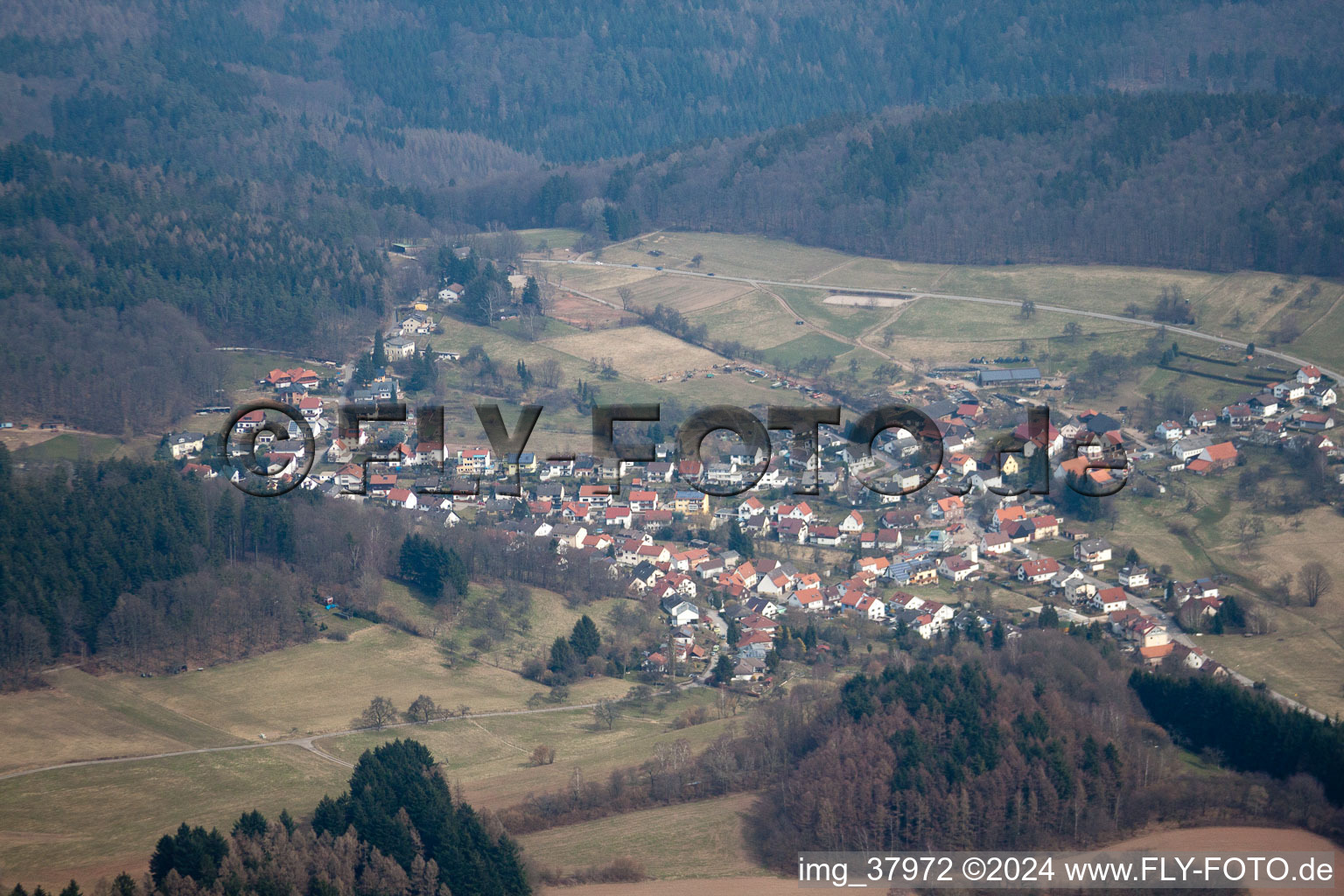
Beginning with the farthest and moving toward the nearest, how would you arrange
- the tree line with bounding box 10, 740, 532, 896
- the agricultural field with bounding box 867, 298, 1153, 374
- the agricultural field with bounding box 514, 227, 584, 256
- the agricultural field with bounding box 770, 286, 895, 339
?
the agricultural field with bounding box 514, 227, 584, 256 < the agricultural field with bounding box 770, 286, 895, 339 < the agricultural field with bounding box 867, 298, 1153, 374 < the tree line with bounding box 10, 740, 532, 896

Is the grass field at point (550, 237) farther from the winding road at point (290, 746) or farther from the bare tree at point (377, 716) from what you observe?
the bare tree at point (377, 716)

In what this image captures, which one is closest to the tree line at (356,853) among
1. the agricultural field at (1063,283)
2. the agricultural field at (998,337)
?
the agricultural field at (998,337)

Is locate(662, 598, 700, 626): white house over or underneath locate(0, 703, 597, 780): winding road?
over

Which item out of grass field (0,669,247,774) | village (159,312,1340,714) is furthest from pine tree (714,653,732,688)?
grass field (0,669,247,774)

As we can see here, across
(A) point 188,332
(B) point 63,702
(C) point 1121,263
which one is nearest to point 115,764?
(B) point 63,702

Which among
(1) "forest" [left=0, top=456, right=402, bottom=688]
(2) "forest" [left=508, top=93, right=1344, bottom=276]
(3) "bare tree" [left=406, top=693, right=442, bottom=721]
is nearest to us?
(3) "bare tree" [left=406, top=693, right=442, bottom=721]

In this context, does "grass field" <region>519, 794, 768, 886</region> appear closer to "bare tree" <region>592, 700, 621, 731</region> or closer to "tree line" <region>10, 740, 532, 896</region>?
"tree line" <region>10, 740, 532, 896</region>
